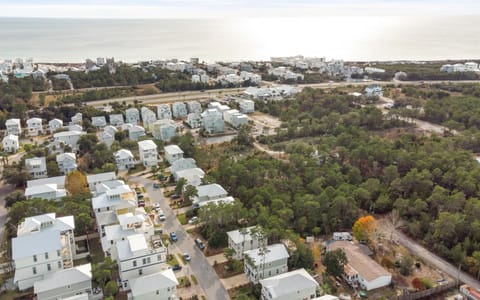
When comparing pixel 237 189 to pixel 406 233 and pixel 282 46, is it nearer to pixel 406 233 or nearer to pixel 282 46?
pixel 406 233

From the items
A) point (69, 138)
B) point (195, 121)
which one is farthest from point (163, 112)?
point (69, 138)

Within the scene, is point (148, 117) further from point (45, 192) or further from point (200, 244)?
point (200, 244)

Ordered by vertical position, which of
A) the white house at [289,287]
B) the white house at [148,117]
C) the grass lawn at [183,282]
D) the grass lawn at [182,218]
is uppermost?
the white house at [148,117]

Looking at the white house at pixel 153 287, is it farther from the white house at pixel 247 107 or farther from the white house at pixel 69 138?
the white house at pixel 247 107

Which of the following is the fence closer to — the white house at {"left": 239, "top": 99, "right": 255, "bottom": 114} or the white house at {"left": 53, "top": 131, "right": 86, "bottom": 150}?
the white house at {"left": 53, "top": 131, "right": 86, "bottom": 150}

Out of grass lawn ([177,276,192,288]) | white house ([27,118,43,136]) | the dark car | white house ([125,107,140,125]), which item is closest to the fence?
grass lawn ([177,276,192,288])

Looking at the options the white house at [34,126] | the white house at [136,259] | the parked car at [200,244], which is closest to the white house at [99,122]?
the white house at [34,126]

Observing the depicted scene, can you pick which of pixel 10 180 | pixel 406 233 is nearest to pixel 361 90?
pixel 406 233
